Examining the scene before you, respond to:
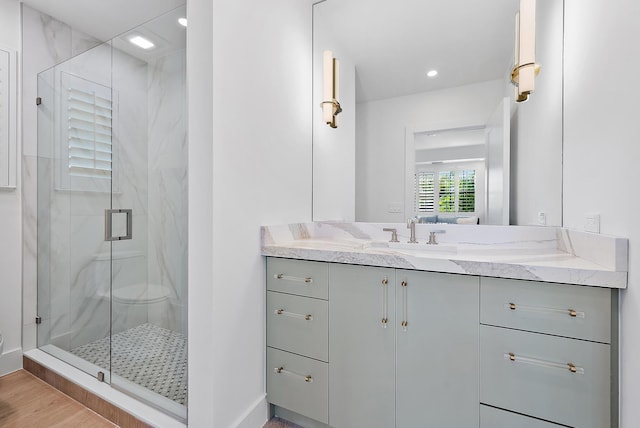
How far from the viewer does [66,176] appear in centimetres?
196

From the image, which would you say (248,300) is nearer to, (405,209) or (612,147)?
(405,209)

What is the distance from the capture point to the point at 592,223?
3.52 feet

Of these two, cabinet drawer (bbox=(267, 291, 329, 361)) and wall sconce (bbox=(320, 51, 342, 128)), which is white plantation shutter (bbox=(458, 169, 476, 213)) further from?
cabinet drawer (bbox=(267, 291, 329, 361))

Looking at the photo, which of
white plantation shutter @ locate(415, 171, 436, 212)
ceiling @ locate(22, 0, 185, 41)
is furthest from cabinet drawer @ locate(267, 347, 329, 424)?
ceiling @ locate(22, 0, 185, 41)

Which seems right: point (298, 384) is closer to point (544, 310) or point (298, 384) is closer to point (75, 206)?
point (544, 310)

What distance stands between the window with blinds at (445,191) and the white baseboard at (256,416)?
4.54 ft

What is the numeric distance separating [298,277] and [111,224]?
1.27 m

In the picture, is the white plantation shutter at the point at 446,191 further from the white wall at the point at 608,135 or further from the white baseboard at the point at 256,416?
the white baseboard at the point at 256,416

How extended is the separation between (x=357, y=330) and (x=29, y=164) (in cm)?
254

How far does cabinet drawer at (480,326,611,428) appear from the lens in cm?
91

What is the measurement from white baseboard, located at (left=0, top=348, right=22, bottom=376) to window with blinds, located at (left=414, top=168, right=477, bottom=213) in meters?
2.89

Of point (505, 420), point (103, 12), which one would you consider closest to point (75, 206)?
point (103, 12)

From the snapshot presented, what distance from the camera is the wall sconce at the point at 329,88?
183 cm

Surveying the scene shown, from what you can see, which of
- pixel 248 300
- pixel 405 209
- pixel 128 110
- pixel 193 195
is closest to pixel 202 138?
pixel 193 195
